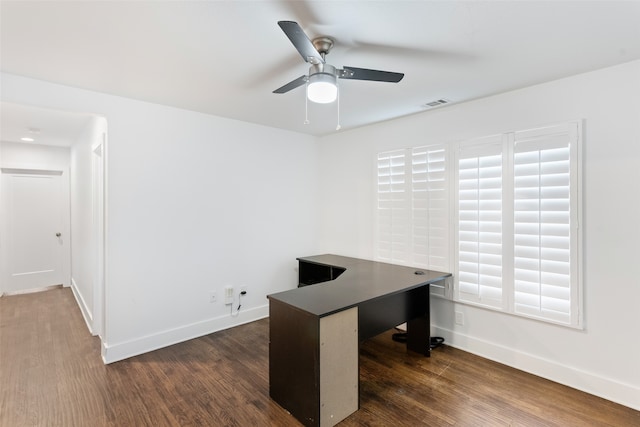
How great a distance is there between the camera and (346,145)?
4.22 metres

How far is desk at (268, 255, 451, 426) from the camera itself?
1957 mm

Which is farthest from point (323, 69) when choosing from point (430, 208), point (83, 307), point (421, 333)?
point (83, 307)

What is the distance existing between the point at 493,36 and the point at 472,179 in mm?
1411

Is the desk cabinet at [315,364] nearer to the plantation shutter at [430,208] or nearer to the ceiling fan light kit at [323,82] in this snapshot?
the ceiling fan light kit at [323,82]

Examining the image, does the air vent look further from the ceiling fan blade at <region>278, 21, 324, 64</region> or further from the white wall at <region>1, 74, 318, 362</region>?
the white wall at <region>1, 74, 318, 362</region>

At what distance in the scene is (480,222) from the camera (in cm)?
293

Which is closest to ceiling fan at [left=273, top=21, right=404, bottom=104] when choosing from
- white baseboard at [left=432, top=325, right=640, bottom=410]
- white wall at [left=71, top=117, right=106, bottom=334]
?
white wall at [left=71, top=117, right=106, bottom=334]

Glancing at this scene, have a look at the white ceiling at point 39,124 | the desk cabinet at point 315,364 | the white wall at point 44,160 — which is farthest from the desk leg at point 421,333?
the white wall at point 44,160

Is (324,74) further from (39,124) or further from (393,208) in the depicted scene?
(39,124)

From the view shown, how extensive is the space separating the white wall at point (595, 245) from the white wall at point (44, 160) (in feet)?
20.5

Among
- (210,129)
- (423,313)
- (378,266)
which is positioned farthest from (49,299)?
(423,313)

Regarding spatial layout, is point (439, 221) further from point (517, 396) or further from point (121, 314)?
point (121, 314)

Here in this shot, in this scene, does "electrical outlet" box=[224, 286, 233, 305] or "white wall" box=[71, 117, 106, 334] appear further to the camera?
"electrical outlet" box=[224, 286, 233, 305]

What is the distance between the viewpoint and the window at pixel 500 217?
8.10ft
